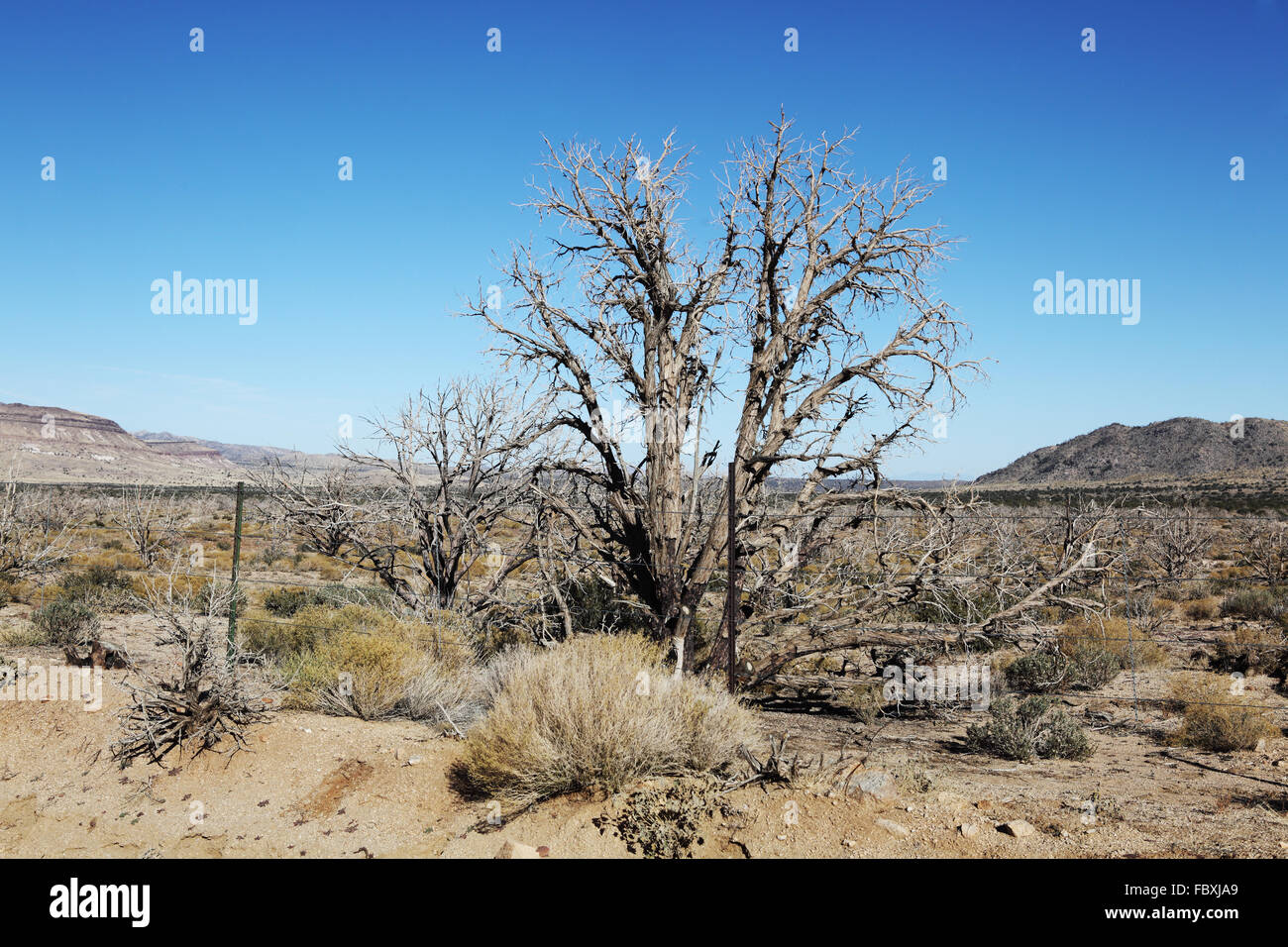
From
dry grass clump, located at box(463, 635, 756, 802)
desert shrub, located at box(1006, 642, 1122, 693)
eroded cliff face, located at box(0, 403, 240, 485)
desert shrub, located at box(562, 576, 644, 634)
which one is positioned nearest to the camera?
dry grass clump, located at box(463, 635, 756, 802)

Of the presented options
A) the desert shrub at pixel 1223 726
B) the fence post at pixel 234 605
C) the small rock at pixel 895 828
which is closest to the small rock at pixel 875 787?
the small rock at pixel 895 828

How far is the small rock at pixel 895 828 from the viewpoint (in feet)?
18.5

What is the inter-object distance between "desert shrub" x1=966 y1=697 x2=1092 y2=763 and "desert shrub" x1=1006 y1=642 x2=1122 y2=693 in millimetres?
3141

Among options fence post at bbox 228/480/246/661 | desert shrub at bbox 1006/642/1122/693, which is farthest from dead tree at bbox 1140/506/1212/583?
fence post at bbox 228/480/246/661

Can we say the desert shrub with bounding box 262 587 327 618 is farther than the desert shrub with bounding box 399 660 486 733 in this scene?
Yes

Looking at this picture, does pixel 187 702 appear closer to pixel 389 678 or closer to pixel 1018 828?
pixel 389 678

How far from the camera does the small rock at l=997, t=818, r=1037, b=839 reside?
5473 mm

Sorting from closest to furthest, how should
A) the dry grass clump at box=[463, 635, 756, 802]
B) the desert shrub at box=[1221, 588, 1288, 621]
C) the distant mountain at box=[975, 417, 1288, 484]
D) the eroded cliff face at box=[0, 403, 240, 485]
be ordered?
the dry grass clump at box=[463, 635, 756, 802]
the desert shrub at box=[1221, 588, 1288, 621]
the distant mountain at box=[975, 417, 1288, 484]
the eroded cliff face at box=[0, 403, 240, 485]

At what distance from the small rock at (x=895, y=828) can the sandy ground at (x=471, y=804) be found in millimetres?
22

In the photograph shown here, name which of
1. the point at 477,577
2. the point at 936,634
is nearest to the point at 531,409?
the point at 477,577

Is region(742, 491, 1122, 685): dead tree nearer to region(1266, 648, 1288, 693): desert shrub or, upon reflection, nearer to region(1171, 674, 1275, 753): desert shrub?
region(1171, 674, 1275, 753): desert shrub

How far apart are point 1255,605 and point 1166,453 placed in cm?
8095

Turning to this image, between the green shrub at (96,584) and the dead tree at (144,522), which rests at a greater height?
the dead tree at (144,522)

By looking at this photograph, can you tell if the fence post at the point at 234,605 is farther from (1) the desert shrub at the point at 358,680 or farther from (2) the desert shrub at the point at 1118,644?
(2) the desert shrub at the point at 1118,644
